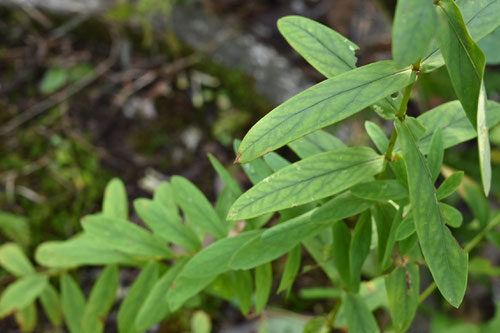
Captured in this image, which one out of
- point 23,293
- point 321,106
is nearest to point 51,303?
point 23,293

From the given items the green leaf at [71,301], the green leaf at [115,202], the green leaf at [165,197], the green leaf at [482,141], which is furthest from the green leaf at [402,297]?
the green leaf at [71,301]

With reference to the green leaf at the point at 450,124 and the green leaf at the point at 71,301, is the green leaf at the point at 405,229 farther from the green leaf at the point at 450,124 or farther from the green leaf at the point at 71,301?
the green leaf at the point at 71,301

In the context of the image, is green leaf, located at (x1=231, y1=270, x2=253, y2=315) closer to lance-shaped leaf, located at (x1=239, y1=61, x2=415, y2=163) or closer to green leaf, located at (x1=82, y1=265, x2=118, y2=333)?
green leaf, located at (x1=82, y1=265, x2=118, y2=333)

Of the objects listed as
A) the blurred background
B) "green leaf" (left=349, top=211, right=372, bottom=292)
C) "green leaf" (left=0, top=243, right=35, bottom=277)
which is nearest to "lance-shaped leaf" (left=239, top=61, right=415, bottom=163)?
"green leaf" (left=349, top=211, right=372, bottom=292)

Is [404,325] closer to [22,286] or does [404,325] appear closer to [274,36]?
[22,286]

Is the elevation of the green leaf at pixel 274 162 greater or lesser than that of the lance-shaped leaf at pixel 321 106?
lesser

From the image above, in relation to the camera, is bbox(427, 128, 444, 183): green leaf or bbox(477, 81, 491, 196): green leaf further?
bbox(427, 128, 444, 183): green leaf
